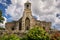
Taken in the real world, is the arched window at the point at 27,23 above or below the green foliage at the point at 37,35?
above

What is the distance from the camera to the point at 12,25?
A: 122062mm

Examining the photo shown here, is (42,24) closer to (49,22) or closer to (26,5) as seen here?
(49,22)

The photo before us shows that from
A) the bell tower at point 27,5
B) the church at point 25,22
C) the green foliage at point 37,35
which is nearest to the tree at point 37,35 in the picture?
the green foliage at point 37,35

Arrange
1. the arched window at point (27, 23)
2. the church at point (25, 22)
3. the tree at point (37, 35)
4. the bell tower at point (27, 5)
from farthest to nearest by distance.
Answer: the bell tower at point (27, 5), the church at point (25, 22), the arched window at point (27, 23), the tree at point (37, 35)

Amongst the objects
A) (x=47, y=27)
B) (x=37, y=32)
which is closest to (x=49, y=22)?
(x=47, y=27)

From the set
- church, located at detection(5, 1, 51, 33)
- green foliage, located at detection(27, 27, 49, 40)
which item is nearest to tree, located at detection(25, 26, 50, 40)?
green foliage, located at detection(27, 27, 49, 40)

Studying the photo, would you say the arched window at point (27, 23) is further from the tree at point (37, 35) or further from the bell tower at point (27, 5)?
the tree at point (37, 35)

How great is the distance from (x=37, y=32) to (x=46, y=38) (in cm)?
305

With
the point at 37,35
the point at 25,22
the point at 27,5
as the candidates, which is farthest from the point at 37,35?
the point at 27,5

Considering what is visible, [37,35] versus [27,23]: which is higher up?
[27,23]

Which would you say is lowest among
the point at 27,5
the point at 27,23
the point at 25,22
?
the point at 27,23

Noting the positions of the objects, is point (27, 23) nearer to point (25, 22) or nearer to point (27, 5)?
point (25, 22)

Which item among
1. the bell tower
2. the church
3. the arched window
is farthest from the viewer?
the bell tower

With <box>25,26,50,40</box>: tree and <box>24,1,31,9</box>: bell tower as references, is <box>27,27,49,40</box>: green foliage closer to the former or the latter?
<box>25,26,50,40</box>: tree
